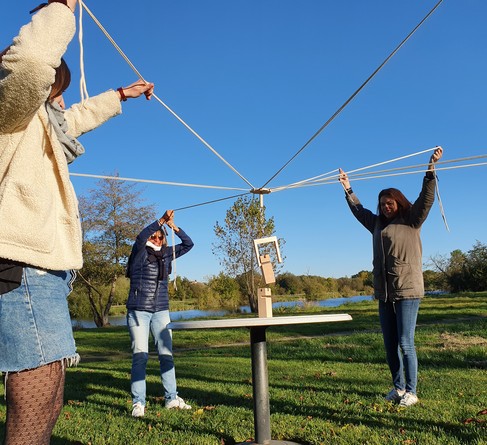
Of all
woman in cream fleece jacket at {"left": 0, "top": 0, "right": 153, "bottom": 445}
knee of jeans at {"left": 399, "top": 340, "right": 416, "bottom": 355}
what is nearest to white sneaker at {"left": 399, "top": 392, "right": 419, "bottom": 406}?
knee of jeans at {"left": 399, "top": 340, "right": 416, "bottom": 355}

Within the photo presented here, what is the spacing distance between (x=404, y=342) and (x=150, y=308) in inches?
93.6

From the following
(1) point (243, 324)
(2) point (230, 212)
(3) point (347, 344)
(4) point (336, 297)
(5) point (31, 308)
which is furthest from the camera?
(4) point (336, 297)

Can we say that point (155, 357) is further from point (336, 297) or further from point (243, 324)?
point (336, 297)

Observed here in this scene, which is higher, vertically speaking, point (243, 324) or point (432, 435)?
point (243, 324)

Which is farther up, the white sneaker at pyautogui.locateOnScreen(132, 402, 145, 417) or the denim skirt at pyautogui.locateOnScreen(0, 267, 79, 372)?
the denim skirt at pyautogui.locateOnScreen(0, 267, 79, 372)

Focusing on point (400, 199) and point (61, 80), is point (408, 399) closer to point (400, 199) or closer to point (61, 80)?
point (400, 199)

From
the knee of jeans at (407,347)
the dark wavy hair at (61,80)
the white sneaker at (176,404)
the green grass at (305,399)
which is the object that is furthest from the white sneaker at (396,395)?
the dark wavy hair at (61,80)

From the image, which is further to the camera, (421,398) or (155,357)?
(155,357)

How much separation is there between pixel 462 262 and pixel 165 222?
31076 mm

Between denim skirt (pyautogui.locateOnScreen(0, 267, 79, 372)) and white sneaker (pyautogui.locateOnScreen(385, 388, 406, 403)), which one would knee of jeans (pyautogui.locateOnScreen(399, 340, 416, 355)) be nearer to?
white sneaker (pyautogui.locateOnScreen(385, 388, 406, 403))

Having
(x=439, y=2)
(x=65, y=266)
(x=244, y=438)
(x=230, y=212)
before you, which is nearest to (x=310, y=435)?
(x=244, y=438)

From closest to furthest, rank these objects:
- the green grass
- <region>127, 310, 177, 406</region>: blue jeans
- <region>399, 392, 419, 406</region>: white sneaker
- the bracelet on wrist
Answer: the bracelet on wrist → the green grass → <region>399, 392, 419, 406</region>: white sneaker → <region>127, 310, 177, 406</region>: blue jeans

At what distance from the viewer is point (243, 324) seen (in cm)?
276

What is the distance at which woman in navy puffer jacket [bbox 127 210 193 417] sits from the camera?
4.67 meters
